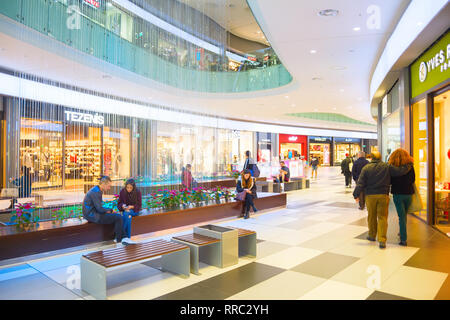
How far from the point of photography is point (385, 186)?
5.43 meters

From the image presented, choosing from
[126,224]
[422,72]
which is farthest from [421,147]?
[126,224]

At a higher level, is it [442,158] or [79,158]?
[79,158]

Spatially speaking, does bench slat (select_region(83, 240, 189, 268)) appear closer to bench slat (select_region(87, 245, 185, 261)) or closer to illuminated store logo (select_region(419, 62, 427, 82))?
bench slat (select_region(87, 245, 185, 261))

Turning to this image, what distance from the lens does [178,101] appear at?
1518cm

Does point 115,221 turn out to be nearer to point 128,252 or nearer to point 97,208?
point 97,208

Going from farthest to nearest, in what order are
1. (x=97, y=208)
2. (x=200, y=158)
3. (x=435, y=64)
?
(x=200, y=158)
(x=435, y=64)
(x=97, y=208)

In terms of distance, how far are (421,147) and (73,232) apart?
24.0 feet

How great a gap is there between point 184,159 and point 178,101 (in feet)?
14.7

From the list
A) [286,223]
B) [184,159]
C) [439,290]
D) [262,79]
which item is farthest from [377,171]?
[262,79]

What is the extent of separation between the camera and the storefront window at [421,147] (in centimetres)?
722

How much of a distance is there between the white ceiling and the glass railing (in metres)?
0.28

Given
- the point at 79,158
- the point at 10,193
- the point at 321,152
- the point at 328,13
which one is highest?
the point at 328,13

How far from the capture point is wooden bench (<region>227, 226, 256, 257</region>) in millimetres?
4996

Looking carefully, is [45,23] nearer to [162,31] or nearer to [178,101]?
[162,31]
